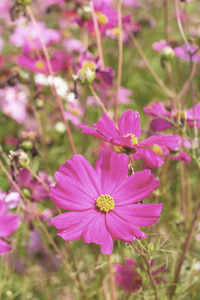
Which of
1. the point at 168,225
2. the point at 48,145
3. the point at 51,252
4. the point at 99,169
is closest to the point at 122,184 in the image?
the point at 99,169

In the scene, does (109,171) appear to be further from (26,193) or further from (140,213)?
(26,193)

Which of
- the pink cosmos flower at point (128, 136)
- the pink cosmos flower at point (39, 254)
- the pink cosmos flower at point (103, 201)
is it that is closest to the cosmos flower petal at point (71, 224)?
the pink cosmos flower at point (103, 201)

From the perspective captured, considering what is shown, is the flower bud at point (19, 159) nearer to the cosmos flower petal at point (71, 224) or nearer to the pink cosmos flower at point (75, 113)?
the cosmos flower petal at point (71, 224)

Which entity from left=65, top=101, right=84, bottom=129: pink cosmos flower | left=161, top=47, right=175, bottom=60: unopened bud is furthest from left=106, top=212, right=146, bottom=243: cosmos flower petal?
left=65, top=101, right=84, bottom=129: pink cosmos flower

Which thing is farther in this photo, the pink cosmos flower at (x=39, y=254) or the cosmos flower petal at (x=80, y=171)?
the pink cosmos flower at (x=39, y=254)

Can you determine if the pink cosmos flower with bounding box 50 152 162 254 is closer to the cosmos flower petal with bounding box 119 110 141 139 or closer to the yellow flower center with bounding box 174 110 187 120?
the cosmos flower petal with bounding box 119 110 141 139

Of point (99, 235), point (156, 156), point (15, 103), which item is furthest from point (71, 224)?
point (15, 103)
